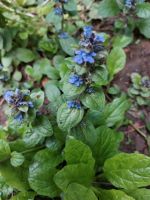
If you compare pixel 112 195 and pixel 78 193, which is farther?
pixel 112 195

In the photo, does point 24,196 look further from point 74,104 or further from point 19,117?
point 74,104

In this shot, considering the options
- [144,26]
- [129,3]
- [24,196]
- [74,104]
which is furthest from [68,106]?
[144,26]

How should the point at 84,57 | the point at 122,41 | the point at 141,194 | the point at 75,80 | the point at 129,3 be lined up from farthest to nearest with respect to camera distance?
the point at 122,41
the point at 129,3
the point at 141,194
the point at 75,80
the point at 84,57

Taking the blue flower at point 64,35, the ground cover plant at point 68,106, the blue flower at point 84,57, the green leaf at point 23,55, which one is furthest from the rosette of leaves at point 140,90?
the blue flower at point 84,57

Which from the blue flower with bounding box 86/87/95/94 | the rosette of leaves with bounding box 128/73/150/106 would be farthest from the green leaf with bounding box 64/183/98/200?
the rosette of leaves with bounding box 128/73/150/106

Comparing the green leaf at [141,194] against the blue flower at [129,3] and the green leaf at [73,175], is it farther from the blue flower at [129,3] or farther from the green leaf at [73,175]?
the blue flower at [129,3]

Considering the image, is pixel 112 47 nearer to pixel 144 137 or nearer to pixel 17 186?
pixel 144 137

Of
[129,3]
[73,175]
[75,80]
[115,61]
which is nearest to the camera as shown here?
[75,80]
